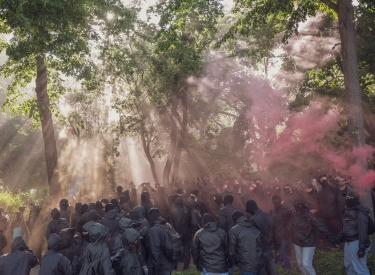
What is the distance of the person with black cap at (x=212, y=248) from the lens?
22.3 feet

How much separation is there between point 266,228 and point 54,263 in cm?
426

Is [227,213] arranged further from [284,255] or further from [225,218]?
[284,255]

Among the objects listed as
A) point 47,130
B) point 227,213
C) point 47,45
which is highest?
point 47,45

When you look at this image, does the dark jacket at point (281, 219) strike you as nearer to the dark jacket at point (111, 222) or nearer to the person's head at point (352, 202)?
the person's head at point (352, 202)

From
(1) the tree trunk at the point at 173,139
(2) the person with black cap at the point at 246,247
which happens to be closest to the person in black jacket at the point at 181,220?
(2) the person with black cap at the point at 246,247

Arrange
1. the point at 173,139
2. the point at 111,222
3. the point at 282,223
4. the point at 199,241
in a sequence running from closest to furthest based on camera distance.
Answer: the point at 199,241
the point at 111,222
the point at 282,223
the point at 173,139

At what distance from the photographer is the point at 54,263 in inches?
245

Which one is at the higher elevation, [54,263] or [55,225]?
[55,225]

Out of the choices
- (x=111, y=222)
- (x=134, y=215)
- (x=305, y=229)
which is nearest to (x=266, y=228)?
(x=305, y=229)

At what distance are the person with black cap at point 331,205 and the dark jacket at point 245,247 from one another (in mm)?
4701

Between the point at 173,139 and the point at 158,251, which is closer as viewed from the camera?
the point at 158,251

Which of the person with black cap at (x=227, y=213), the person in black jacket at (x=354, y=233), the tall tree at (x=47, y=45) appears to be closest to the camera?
the person in black jacket at (x=354, y=233)

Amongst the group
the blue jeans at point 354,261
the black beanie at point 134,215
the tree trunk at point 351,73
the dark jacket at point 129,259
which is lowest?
the blue jeans at point 354,261

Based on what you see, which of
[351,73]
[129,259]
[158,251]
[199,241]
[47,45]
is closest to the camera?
[129,259]
